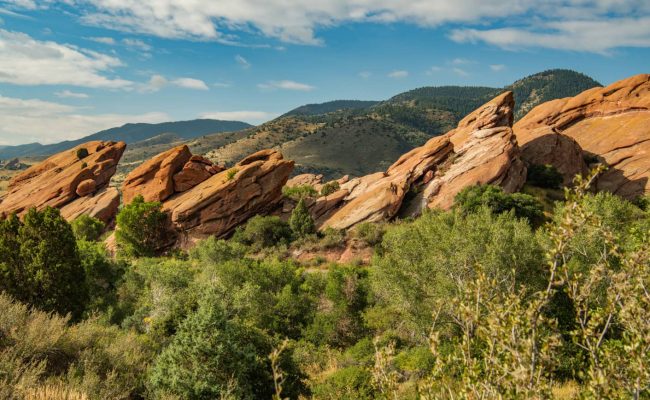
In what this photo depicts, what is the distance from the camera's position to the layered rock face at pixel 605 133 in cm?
4959

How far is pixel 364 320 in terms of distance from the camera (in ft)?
81.4

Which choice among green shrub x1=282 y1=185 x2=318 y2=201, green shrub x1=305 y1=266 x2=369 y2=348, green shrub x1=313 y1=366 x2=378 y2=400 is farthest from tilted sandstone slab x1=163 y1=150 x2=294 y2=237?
green shrub x1=313 y1=366 x2=378 y2=400

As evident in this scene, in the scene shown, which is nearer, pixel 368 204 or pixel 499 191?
pixel 499 191

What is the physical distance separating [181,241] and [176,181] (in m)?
9.67

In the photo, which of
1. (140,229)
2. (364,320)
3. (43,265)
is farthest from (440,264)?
(140,229)

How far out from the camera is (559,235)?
5062 mm

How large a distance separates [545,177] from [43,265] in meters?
53.4

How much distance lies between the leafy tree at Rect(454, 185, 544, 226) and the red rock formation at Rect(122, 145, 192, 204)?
3765 cm

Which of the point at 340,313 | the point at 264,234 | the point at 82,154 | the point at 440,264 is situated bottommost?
the point at 340,313

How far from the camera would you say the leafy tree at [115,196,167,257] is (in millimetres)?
47906

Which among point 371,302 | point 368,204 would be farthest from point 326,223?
point 371,302

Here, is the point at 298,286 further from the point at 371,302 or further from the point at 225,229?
the point at 225,229

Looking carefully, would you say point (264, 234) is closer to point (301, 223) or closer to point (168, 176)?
point (301, 223)

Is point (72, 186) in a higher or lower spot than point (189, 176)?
lower
